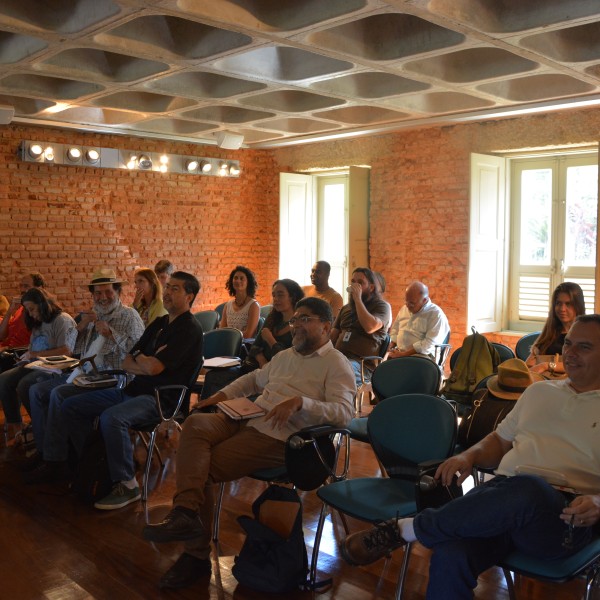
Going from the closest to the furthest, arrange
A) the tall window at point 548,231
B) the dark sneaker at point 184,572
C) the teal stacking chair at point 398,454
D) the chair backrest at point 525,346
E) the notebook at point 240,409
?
the teal stacking chair at point 398,454 → the dark sneaker at point 184,572 → the notebook at point 240,409 → the chair backrest at point 525,346 → the tall window at point 548,231

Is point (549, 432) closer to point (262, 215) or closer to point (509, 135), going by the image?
point (509, 135)

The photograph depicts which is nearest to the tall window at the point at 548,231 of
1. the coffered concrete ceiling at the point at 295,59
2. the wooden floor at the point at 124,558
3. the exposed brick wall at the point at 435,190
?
the exposed brick wall at the point at 435,190

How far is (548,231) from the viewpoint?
8.96m

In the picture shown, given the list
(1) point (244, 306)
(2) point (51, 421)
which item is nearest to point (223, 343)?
(1) point (244, 306)

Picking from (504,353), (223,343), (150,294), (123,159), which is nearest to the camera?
(504,353)

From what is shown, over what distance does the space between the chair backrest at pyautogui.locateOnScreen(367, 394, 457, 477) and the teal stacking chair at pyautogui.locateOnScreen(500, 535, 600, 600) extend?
0.77 metres

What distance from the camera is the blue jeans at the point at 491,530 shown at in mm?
2631

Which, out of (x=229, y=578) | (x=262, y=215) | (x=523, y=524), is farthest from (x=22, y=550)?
(x=262, y=215)

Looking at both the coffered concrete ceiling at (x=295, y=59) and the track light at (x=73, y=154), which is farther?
the track light at (x=73, y=154)

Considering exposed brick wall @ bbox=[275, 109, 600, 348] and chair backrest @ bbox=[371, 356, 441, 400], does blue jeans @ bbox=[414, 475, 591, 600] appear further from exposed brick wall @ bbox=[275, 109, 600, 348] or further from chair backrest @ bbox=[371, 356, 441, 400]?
exposed brick wall @ bbox=[275, 109, 600, 348]

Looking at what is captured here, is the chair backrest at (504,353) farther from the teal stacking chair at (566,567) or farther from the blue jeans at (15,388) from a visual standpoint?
the blue jeans at (15,388)

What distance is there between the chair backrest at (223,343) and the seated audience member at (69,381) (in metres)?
0.93

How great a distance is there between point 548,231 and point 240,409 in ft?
20.3

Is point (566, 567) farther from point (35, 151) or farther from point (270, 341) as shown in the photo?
point (35, 151)
